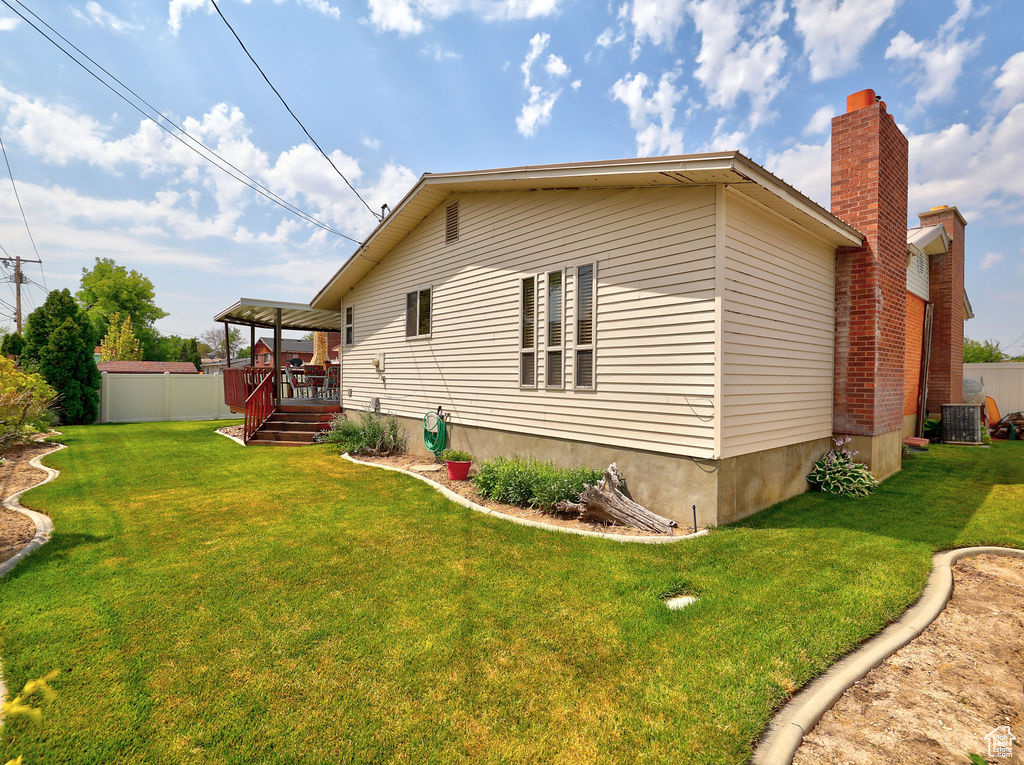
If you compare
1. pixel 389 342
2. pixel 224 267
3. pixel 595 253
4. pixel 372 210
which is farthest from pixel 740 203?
pixel 224 267

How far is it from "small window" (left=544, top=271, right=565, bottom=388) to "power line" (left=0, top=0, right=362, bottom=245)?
29.0 ft

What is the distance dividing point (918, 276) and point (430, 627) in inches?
506

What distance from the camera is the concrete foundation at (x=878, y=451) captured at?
684 cm

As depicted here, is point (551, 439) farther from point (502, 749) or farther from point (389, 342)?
point (389, 342)

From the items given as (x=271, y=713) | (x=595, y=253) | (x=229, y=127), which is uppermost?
(x=229, y=127)

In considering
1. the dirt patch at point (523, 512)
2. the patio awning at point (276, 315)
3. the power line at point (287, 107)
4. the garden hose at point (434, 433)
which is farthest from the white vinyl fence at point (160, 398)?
the dirt patch at point (523, 512)

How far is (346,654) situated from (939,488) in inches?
319

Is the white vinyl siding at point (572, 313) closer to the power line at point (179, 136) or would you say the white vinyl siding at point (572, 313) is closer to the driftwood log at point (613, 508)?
the driftwood log at point (613, 508)

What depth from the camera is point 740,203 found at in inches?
206

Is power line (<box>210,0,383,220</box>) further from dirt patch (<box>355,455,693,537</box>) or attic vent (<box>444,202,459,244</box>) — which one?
dirt patch (<box>355,455,693,537</box>)

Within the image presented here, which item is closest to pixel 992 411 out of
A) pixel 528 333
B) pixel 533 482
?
pixel 528 333

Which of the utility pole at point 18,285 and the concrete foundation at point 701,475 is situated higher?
the utility pole at point 18,285

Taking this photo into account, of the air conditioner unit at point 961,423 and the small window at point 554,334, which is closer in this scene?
the small window at point 554,334

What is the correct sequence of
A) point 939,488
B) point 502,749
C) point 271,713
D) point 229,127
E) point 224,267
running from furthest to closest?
point 224,267, point 229,127, point 939,488, point 271,713, point 502,749
